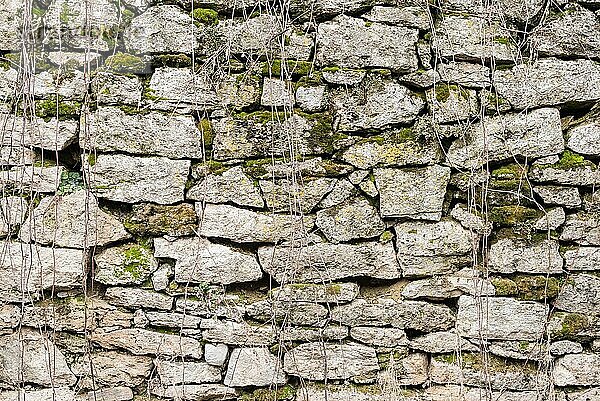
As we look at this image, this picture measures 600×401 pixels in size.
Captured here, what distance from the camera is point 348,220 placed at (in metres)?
2.92

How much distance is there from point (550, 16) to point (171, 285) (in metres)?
1.95

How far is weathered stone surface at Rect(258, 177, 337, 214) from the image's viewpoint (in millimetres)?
2906

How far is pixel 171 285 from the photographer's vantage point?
2.91 metres

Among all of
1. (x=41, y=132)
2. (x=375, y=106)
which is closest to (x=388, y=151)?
(x=375, y=106)

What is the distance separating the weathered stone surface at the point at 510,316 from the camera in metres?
2.94

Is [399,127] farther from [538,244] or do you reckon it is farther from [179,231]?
[179,231]

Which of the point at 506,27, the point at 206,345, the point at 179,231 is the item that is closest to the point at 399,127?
the point at 506,27

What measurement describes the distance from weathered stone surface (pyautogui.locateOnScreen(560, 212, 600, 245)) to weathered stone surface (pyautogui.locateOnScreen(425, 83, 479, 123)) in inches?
23.9

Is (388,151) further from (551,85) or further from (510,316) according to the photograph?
(510,316)

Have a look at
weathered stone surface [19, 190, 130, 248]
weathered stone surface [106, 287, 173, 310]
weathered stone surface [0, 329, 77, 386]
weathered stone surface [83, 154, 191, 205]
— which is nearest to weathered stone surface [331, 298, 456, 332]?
weathered stone surface [106, 287, 173, 310]

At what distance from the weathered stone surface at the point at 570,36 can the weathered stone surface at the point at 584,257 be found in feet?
2.68

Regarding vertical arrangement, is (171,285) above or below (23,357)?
above

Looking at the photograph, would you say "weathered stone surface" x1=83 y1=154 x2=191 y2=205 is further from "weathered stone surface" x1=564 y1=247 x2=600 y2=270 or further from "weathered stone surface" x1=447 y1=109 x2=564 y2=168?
"weathered stone surface" x1=564 y1=247 x2=600 y2=270

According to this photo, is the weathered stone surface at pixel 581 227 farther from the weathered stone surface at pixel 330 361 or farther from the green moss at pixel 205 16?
the green moss at pixel 205 16
